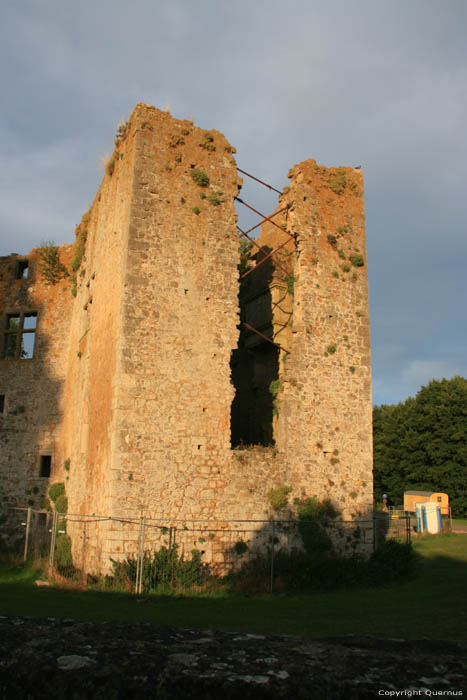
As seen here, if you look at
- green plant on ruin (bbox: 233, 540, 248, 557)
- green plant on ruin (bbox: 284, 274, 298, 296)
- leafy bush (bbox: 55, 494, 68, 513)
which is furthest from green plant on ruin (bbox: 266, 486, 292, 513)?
leafy bush (bbox: 55, 494, 68, 513)

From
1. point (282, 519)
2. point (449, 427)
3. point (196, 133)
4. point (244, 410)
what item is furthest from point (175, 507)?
point (449, 427)

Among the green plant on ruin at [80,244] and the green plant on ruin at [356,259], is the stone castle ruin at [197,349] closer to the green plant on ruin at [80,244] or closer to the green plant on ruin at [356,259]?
the green plant on ruin at [356,259]

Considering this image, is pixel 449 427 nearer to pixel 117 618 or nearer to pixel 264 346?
pixel 264 346

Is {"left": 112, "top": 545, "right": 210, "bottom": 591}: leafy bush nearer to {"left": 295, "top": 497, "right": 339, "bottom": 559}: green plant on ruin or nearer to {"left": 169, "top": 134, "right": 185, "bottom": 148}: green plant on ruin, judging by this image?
{"left": 295, "top": 497, "right": 339, "bottom": 559}: green plant on ruin

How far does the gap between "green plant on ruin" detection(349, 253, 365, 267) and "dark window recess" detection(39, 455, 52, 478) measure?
11.7 m

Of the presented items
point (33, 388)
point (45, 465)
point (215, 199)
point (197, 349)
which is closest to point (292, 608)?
point (197, 349)

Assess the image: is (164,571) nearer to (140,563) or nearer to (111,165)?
(140,563)

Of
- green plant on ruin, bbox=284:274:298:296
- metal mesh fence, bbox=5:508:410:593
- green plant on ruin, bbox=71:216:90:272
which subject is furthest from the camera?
green plant on ruin, bbox=71:216:90:272

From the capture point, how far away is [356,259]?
16.9 meters

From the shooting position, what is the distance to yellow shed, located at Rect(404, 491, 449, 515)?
2950 centimetres

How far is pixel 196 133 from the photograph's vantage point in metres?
15.5

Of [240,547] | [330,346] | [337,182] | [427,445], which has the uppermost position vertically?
[337,182]

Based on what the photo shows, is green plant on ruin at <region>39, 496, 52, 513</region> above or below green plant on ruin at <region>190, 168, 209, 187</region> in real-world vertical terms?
below

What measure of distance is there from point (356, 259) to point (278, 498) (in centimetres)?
727
